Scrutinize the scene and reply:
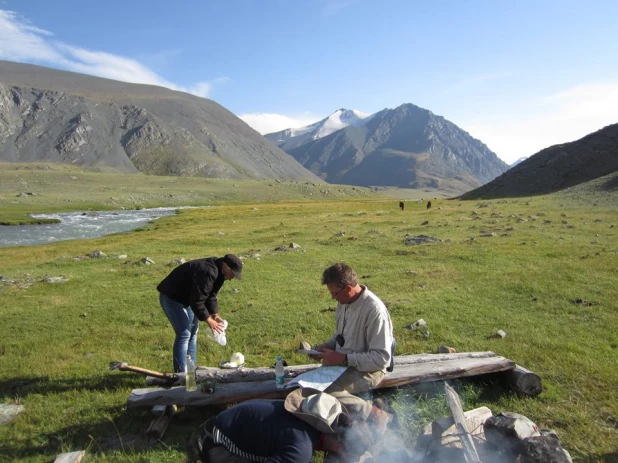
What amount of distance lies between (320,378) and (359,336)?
3.00 ft

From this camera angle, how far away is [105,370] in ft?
32.4

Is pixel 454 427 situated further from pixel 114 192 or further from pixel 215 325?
pixel 114 192

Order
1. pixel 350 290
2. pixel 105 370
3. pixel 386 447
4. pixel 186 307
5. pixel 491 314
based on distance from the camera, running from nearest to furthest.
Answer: pixel 386 447
pixel 350 290
pixel 186 307
pixel 105 370
pixel 491 314

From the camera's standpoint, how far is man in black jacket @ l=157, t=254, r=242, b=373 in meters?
8.34

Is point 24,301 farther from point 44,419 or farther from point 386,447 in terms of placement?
point 386,447

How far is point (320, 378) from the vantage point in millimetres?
6320

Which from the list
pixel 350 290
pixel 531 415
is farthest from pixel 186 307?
pixel 531 415

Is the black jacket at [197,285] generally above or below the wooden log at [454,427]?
above

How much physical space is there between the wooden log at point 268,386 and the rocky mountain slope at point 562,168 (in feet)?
283

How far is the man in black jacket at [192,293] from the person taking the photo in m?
8.34

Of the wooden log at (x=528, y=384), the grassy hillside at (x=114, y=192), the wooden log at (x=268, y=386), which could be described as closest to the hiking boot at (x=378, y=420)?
the wooden log at (x=268, y=386)

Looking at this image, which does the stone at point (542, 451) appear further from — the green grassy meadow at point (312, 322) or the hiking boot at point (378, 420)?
the hiking boot at point (378, 420)

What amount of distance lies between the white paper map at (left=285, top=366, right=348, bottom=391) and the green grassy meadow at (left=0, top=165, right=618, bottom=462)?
5.12ft

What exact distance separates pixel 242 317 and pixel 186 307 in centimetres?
509
